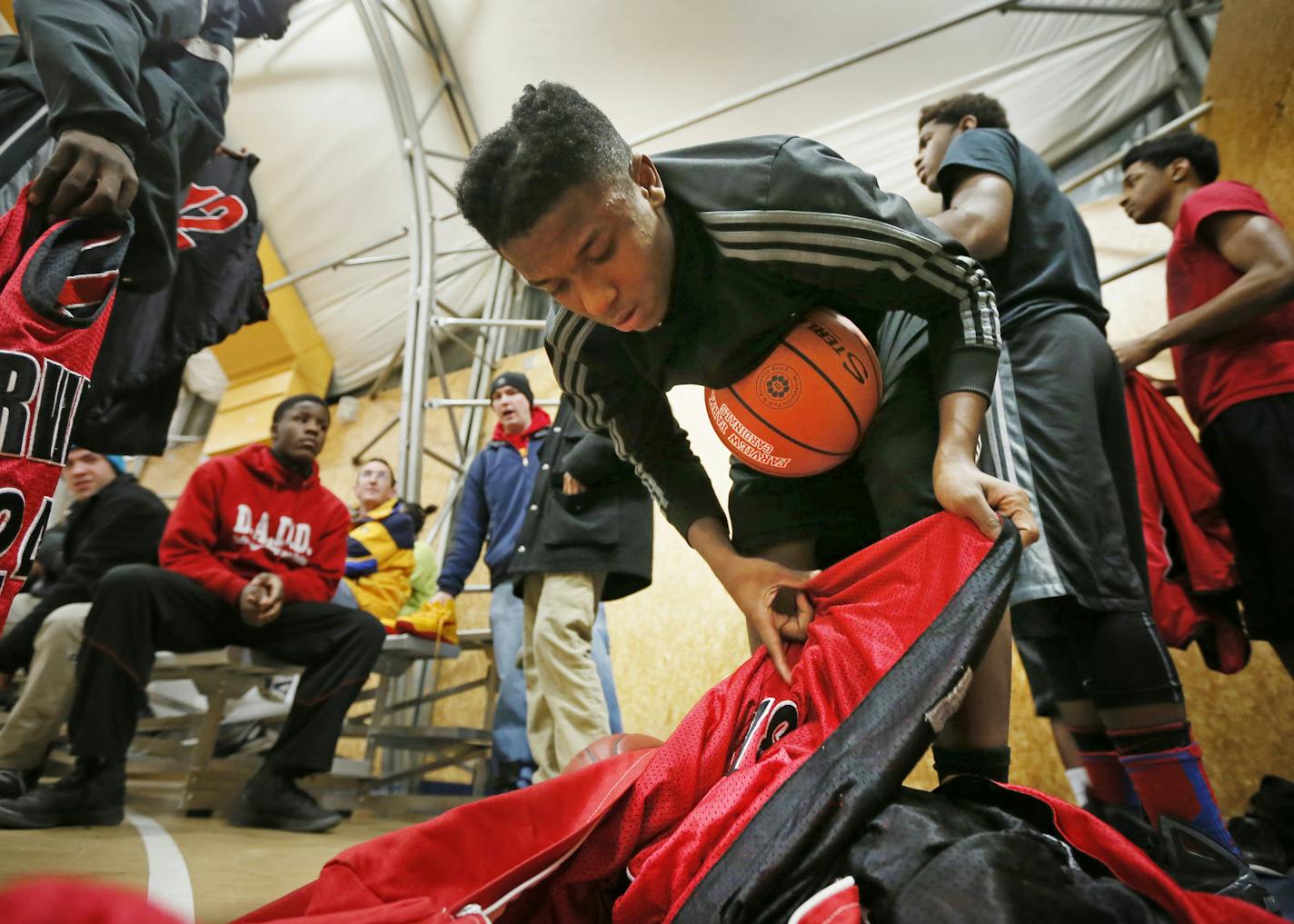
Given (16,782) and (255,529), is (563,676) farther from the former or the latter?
(16,782)

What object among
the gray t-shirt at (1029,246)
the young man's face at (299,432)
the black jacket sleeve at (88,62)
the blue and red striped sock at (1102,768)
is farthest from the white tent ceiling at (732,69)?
the black jacket sleeve at (88,62)

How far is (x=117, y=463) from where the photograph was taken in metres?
2.92

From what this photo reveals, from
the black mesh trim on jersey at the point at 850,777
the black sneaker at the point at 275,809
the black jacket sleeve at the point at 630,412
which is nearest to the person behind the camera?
the black mesh trim on jersey at the point at 850,777

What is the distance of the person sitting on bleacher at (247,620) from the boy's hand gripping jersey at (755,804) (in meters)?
1.25

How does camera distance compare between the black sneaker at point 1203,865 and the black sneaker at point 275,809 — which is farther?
the black sneaker at point 275,809

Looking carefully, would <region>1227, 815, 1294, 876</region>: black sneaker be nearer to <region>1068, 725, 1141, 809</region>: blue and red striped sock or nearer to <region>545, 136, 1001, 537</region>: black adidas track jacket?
<region>1068, 725, 1141, 809</region>: blue and red striped sock

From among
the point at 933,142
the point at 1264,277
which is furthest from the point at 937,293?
the point at 1264,277

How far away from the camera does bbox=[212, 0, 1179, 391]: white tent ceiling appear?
12.1 feet

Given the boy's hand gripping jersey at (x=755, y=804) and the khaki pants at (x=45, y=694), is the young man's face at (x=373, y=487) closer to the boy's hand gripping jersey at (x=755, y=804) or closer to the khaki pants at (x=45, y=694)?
the khaki pants at (x=45, y=694)

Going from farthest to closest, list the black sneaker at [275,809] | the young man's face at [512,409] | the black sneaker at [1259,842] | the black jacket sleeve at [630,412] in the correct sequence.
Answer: the young man's face at [512,409] → the black sneaker at [275,809] → the black sneaker at [1259,842] → the black jacket sleeve at [630,412]

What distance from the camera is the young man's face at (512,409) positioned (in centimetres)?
325

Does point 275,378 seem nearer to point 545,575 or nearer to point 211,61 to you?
point 545,575

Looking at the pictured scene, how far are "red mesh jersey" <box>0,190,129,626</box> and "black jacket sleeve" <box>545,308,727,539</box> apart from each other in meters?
0.61

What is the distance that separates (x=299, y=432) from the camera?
2699 mm
